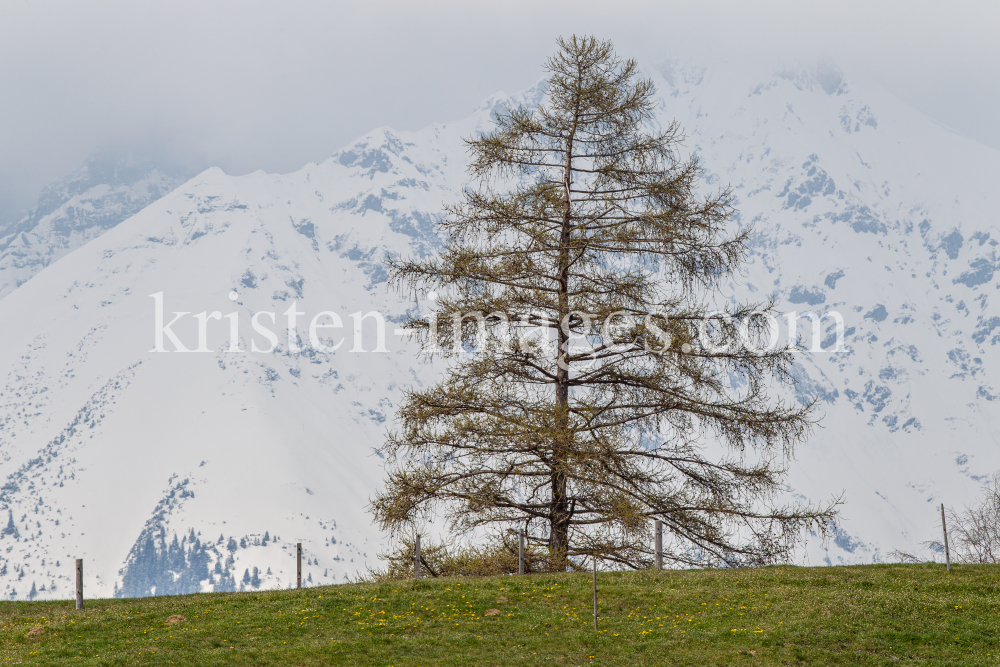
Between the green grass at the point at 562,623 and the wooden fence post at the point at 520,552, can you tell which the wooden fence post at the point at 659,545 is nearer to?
the green grass at the point at 562,623

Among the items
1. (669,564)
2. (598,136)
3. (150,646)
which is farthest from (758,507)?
(150,646)

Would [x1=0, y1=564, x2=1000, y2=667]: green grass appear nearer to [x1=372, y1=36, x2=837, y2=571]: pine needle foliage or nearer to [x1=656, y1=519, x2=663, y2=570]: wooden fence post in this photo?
[x1=656, y1=519, x2=663, y2=570]: wooden fence post

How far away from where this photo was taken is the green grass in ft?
40.4

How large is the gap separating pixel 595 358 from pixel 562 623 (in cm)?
513

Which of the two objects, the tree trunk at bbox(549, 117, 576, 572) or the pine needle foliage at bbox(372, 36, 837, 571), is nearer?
the pine needle foliage at bbox(372, 36, 837, 571)

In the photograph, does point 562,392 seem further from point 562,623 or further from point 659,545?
point 562,623

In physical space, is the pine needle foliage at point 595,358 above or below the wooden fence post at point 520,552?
above

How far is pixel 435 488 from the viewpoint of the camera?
16.2 meters

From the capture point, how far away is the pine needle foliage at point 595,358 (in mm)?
16219

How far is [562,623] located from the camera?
13773 mm

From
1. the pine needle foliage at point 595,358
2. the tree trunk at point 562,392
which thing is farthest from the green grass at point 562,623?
the pine needle foliage at point 595,358

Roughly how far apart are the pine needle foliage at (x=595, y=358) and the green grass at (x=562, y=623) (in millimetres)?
1241

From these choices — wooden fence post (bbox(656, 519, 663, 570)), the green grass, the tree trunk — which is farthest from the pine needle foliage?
the green grass

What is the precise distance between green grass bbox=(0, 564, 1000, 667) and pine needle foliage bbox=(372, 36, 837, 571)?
4.07 ft
